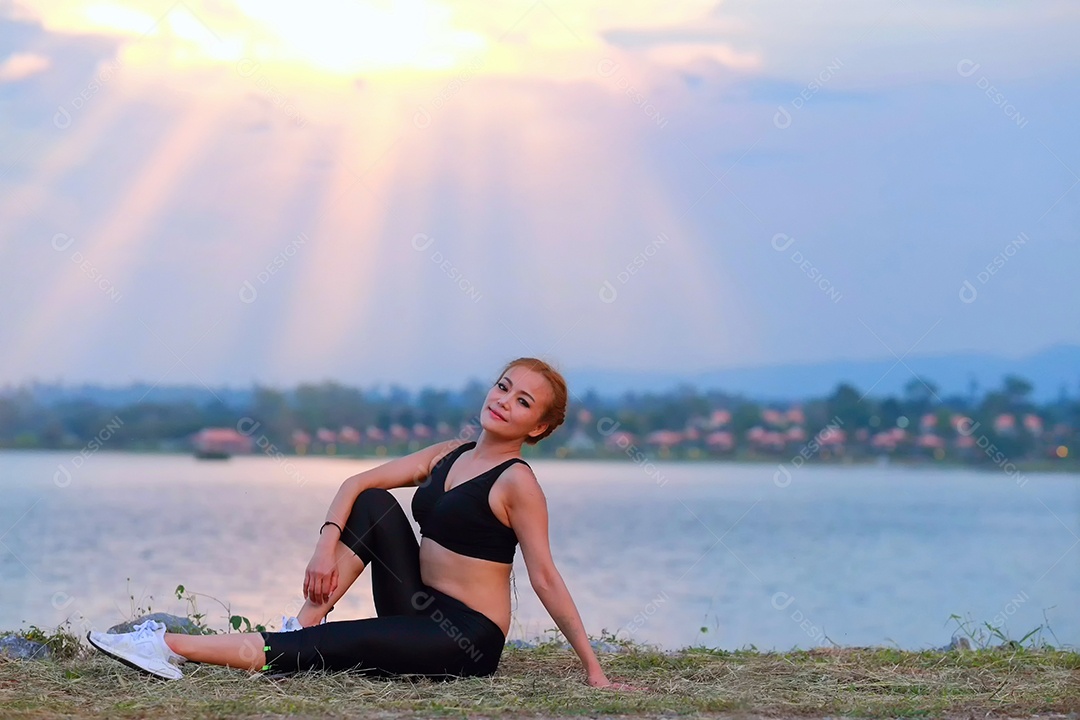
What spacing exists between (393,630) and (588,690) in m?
0.83

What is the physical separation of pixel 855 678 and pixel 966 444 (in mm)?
49906

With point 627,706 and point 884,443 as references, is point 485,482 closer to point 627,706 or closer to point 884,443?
point 627,706

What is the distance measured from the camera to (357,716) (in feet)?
13.6

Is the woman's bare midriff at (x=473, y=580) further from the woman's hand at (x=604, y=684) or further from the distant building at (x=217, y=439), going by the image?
the distant building at (x=217, y=439)

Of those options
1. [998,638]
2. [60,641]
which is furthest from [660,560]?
[60,641]

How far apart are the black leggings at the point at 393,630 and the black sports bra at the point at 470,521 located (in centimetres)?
19

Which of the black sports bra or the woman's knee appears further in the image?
the woman's knee

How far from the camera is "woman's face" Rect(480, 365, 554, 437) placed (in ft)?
16.3

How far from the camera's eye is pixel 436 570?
16.4 ft

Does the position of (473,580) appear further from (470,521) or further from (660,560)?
(660,560)

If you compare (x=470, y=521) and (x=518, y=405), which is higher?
(x=518, y=405)

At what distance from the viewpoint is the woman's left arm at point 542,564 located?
4727 millimetres

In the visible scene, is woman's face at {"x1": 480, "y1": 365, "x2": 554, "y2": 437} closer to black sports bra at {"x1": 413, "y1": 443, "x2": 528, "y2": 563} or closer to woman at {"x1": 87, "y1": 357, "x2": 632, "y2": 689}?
woman at {"x1": 87, "y1": 357, "x2": 632, "y2": 689}

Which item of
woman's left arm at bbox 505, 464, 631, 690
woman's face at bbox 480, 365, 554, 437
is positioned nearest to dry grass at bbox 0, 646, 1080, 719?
woman's left arm at bbox 505, 464, 631, 690
